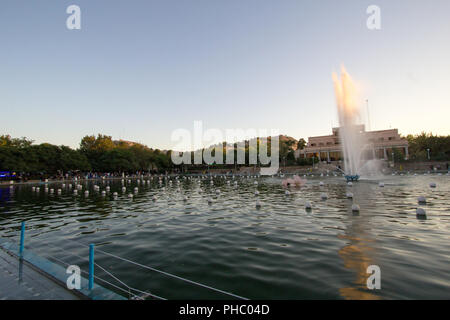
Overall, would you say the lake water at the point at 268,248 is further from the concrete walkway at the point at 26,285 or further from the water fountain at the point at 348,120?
the water fountain at the point at 348,120

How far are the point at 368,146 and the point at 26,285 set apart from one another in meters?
100.0

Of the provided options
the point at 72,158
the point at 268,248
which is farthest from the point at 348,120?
the point at 72,158

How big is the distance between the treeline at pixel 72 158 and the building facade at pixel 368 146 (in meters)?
59.7

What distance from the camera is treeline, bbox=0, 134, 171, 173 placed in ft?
168

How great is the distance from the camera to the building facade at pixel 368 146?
268ft

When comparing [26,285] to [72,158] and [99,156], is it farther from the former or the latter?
[99,156]

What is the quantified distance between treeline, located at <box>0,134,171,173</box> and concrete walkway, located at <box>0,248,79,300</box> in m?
59.0

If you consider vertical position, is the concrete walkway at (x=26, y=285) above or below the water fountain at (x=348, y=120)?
below

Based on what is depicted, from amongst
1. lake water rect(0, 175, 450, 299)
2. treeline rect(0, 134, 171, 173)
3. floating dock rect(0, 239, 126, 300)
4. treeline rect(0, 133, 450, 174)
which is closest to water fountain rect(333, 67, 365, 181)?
lake water rect(0, 175, 450, 299)

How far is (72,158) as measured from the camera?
6216cm

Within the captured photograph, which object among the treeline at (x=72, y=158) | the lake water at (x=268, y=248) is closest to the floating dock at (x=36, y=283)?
the lake water at (x=268, y=248)

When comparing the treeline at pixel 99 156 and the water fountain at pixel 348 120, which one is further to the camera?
the treeline at pixel 99 156

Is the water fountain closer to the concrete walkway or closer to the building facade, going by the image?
the concrete walkway
